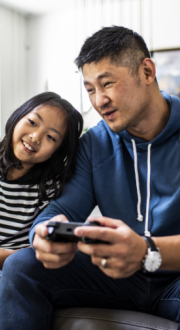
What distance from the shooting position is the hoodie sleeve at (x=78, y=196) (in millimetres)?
1153

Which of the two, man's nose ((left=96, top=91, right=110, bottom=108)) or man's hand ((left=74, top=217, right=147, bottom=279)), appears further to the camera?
man's nose ((left=96, top=91, right=110, bottom=108))

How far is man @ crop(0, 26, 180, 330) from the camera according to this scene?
0.95m

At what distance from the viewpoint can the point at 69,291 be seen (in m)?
1.02

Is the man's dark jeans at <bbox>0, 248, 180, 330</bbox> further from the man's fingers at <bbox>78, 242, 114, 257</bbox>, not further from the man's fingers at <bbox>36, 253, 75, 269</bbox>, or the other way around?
the man's fingers at <bbox>78, 242, 114, 257</bbox>

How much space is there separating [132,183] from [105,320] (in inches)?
18.6

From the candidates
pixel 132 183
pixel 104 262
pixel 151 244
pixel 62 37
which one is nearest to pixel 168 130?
pixel 132 183

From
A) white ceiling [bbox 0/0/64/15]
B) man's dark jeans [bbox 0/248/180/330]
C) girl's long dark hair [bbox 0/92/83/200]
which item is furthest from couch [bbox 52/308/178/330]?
white ceiling [bbox 0/0/64/15]

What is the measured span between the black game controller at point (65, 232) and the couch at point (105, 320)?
0.31 meters

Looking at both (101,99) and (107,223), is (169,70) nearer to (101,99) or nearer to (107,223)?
(101,99)

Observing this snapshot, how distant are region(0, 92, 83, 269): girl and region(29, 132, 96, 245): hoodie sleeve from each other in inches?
1.6

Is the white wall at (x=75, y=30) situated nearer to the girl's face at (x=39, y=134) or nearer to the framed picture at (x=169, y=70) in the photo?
the framed picture at (x=169, y=70)

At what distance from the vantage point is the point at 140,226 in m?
1.15

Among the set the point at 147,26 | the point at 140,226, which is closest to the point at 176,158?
the point at 140,226

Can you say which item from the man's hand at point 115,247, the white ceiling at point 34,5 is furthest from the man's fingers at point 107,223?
the white ceiling at point 34,5
